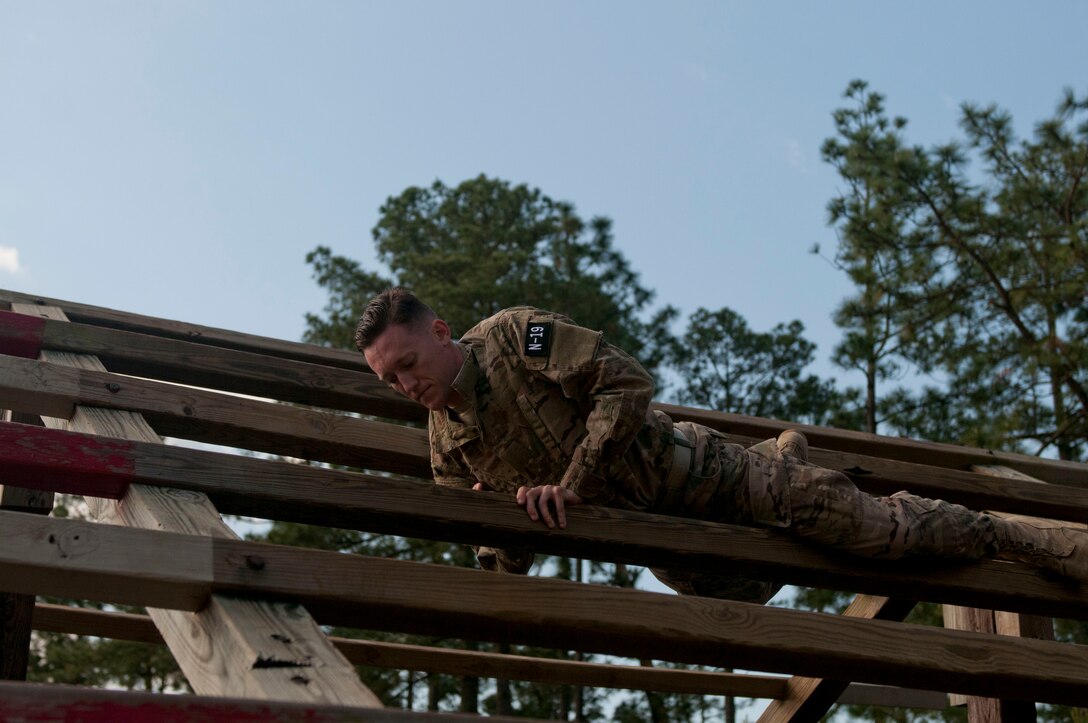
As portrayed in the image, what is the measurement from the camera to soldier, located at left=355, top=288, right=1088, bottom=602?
9.76 feet

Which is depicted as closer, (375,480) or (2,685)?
(2,685)

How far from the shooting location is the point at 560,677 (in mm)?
4570

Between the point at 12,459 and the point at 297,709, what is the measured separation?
1.21 meters

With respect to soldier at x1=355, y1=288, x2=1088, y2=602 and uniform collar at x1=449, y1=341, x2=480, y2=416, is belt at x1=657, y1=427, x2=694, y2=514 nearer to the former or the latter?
soldier at x1=355, y1=288, x2=1088, y2=602

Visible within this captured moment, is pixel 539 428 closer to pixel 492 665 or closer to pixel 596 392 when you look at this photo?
pixel 596 392

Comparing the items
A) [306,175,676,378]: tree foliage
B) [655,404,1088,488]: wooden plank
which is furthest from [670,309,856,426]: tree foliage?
[655,404,1088,488]: wooden plank

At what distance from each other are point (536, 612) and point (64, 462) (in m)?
0.98

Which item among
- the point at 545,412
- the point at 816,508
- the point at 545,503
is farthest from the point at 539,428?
the point at 816,508

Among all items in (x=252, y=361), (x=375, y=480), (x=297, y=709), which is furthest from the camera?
(x=252, y=361)

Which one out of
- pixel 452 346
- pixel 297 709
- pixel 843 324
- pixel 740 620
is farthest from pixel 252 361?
pixel 843 324

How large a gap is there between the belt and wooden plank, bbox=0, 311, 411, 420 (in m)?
1.24

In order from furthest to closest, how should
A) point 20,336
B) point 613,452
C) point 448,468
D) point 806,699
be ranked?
point 806,699 < point 20,336 < point 448,468 < point 613,452

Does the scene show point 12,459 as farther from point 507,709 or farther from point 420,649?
point 507,709

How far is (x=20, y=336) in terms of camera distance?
3.62m
